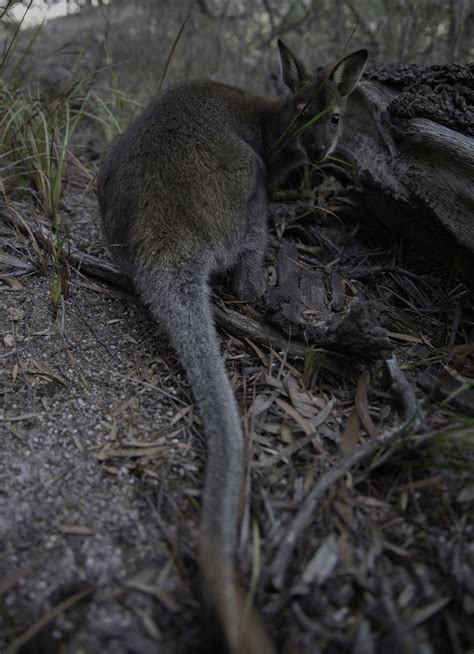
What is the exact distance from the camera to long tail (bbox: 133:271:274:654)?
67.4 inches

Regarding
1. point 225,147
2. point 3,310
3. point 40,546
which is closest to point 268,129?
point 225,147

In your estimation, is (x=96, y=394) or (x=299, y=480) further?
(x=96, y=394)

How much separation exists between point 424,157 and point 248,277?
1414 millimetres

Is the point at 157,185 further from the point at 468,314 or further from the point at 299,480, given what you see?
the point at 468,314

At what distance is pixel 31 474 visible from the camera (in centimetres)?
237

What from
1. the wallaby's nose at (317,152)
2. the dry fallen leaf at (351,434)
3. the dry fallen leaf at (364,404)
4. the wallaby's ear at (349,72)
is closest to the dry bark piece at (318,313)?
the dry fallen leaf at (364,404)

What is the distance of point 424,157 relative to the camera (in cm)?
345

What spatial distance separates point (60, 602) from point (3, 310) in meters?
1.82

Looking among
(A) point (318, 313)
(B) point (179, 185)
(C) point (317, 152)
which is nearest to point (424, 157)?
(C) point (317, 152)

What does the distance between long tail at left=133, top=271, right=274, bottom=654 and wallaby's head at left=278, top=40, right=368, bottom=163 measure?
158 centimetres

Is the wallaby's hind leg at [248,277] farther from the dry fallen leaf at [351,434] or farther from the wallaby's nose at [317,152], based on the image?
the dry fallen leaf at [351,434]

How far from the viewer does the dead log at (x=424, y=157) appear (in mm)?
3275

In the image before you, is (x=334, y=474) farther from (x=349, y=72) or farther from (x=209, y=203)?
(x=349, y=72)

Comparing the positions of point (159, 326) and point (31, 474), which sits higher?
point (159, 326)
